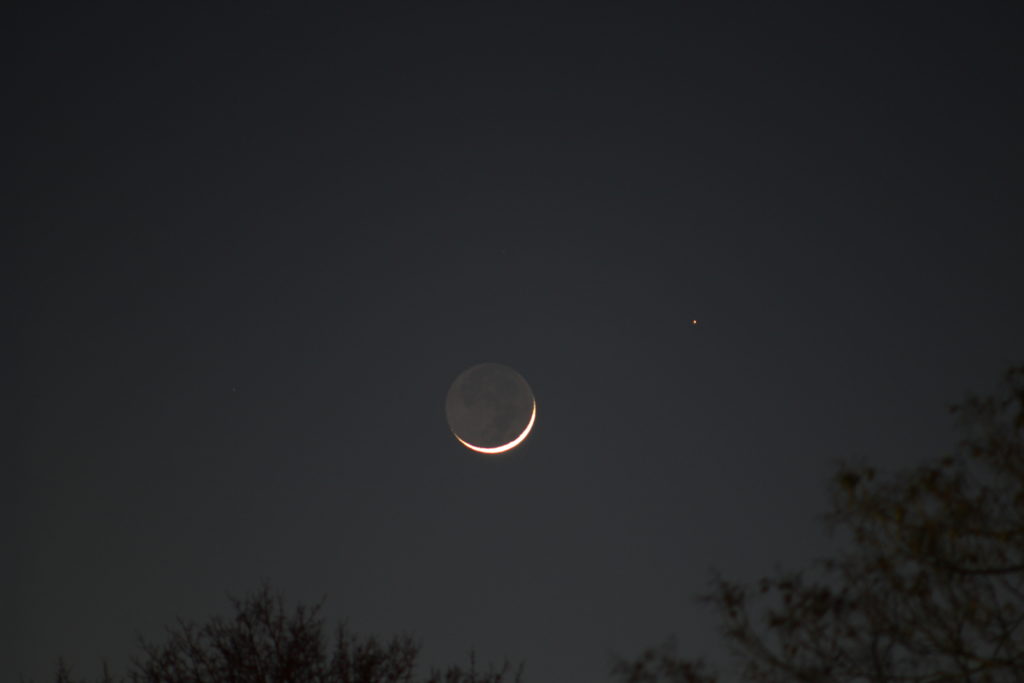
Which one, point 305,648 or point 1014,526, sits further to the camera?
point 305,648

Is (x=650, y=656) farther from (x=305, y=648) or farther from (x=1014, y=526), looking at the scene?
(x=305, y=648)

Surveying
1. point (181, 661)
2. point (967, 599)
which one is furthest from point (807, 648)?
point (181, 661)

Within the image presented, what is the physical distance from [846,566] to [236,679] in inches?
453

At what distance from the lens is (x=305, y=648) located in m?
17.4

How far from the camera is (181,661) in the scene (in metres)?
17.3

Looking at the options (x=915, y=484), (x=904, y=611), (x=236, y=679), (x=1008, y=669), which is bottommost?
(x=1008, y=669)

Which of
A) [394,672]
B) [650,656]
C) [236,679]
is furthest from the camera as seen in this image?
[394,672]

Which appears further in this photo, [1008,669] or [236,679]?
[236,679]

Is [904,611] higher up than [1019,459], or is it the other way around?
[1019,459]

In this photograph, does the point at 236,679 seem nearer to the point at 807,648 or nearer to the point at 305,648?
the point at 305,648

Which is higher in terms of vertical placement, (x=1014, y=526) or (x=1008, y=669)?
(x=1014, y=526)

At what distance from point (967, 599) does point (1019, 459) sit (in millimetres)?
1286

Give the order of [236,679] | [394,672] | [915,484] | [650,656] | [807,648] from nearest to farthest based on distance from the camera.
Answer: [915,484] < [807,648] < [650,656] < [236,679] < [394,672]

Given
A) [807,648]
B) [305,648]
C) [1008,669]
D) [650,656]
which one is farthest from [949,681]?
[305,648]
